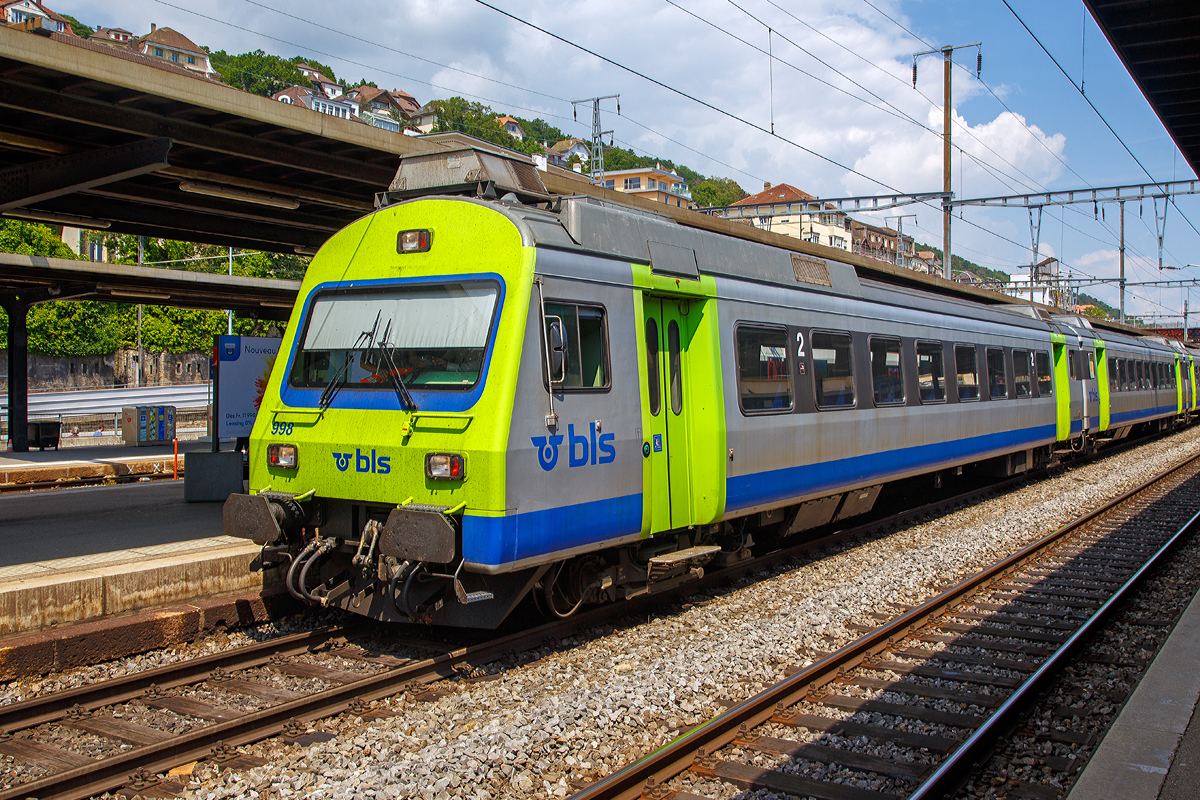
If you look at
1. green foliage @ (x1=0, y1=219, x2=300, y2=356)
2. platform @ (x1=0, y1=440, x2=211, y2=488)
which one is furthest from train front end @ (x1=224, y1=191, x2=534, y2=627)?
green foliage @ (x1=0, y1=219, x2=300, y2=356)

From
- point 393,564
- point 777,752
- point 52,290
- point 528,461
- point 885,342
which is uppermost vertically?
point 52,290

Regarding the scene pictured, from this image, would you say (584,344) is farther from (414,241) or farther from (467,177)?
(467,177)

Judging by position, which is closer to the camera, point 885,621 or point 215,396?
point 885,621

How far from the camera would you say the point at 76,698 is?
18.2 feet

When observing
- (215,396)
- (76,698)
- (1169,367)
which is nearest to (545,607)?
(76,698)

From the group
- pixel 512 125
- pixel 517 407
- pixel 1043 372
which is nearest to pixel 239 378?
pixel 517 407

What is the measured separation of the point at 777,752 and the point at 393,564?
272 cm

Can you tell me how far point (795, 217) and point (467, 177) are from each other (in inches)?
2978

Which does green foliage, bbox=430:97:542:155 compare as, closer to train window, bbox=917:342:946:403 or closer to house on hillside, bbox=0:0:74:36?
house on hillside, bbox=0:0:74:36

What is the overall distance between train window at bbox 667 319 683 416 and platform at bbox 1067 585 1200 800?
382 centimetres

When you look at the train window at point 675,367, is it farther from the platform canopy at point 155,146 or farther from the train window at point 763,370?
the platform canopy at point 155,146

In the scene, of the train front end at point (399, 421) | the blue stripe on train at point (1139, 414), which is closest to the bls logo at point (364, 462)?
the train front end at point (399, 421)

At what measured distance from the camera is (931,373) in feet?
41.0

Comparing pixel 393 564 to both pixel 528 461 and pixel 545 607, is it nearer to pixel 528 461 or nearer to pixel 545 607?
pixel 528 461
